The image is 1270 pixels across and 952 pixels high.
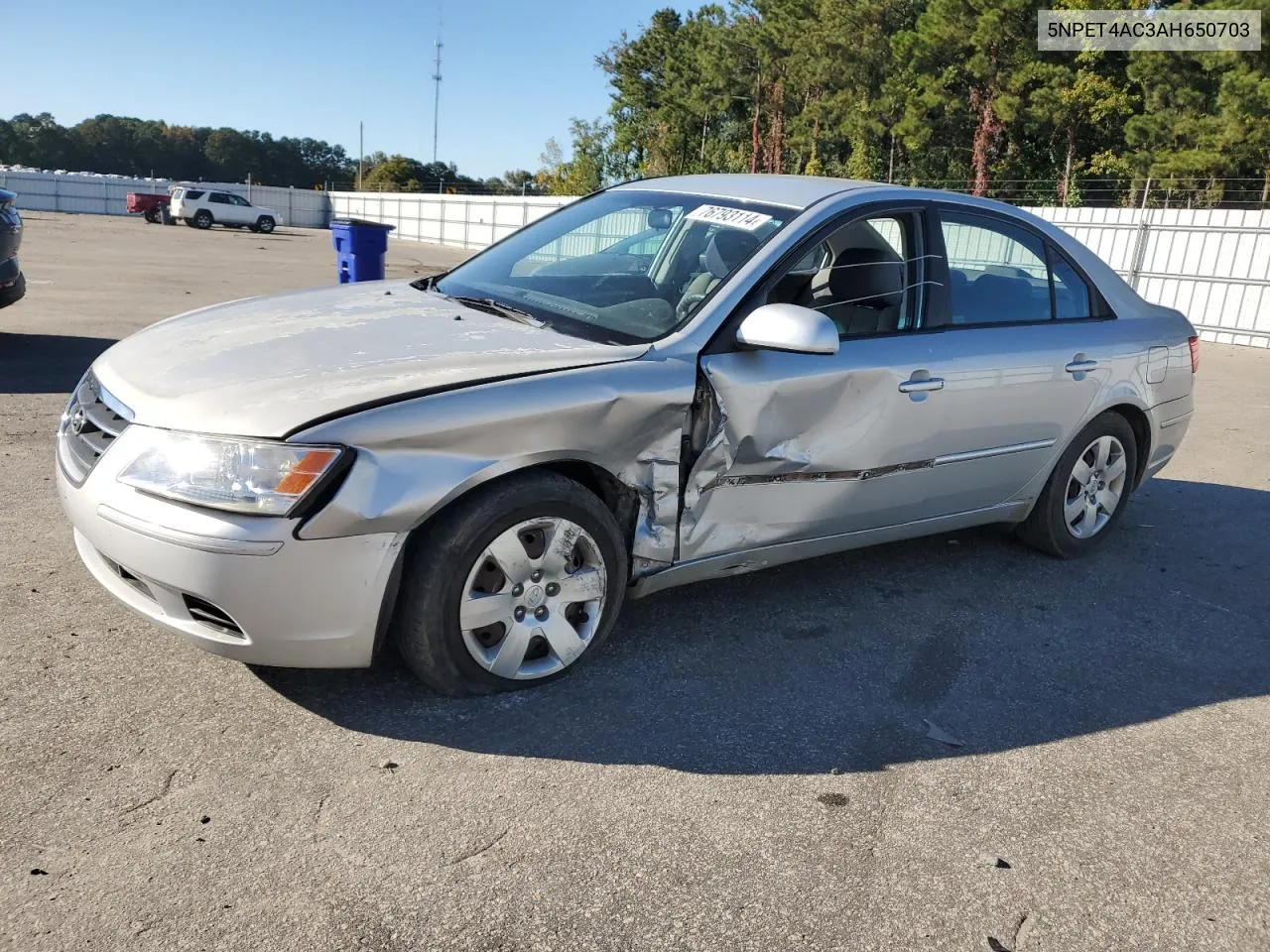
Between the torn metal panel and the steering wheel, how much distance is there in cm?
26

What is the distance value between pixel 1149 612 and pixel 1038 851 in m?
2.14

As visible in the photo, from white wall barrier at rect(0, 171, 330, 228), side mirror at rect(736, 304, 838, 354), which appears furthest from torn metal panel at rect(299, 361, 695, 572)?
white wall barrier at rect(0, 171, 330, 228)

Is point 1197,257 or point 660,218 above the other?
point 1197,257

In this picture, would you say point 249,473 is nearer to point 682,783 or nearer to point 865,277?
point 682,783

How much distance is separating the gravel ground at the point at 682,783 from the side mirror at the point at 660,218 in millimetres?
1463

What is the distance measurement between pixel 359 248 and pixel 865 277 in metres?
8.82

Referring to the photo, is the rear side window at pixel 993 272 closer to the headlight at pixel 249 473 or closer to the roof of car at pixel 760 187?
the roof of car at pixel 760 187

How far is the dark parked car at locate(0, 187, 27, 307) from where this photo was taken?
796 cm

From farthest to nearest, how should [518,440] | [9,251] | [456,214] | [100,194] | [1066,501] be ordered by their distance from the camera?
[100,194] < [456,214] < [9,251] < [1066,501] < [518,440]

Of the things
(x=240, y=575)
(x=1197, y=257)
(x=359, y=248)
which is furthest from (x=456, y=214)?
(x=240, y=575)

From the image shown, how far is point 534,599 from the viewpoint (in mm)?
3143

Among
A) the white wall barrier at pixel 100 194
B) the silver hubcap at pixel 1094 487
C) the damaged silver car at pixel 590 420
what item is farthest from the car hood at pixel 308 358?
the white wall barrier at pixel 100 194

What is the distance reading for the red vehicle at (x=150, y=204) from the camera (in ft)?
146

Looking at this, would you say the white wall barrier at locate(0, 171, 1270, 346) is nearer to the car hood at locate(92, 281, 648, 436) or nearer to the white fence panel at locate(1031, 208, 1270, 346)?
the white fence panel at locate(1031, 208, 1270, 346)
